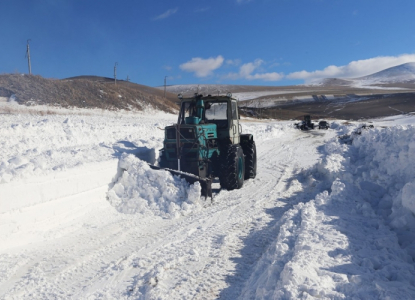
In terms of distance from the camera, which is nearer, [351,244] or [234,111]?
[351,244]

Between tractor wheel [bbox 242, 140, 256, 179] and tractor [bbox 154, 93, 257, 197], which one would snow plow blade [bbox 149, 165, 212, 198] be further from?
tractor wheel [bbox 242, 140, 256, 179]

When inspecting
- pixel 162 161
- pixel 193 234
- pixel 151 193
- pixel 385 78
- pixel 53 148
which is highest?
pixel 385 78

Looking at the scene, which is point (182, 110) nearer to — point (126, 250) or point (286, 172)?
point (286, 172)

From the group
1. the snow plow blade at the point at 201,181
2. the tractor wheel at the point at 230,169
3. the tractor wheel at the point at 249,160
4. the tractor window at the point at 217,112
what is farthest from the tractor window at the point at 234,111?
the snow plow blade at the point at 201,181

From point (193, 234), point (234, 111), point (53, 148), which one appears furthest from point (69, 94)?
point (193, 234)

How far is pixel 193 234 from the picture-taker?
533 cm

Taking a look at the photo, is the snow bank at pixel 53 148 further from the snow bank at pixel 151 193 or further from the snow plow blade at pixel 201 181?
the snow plow blade at pixel 201 181

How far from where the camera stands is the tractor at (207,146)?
7.63 meters

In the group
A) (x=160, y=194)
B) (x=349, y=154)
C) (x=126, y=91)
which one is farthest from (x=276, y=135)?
(x=126, y=91)

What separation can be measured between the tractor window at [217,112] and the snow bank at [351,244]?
3430mm

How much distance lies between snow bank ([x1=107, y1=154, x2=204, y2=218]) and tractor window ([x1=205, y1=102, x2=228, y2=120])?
8.38 ft

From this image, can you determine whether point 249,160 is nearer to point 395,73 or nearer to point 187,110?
point 187,110

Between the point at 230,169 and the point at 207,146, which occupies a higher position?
the point at 207,146

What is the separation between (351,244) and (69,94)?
1353 inches
